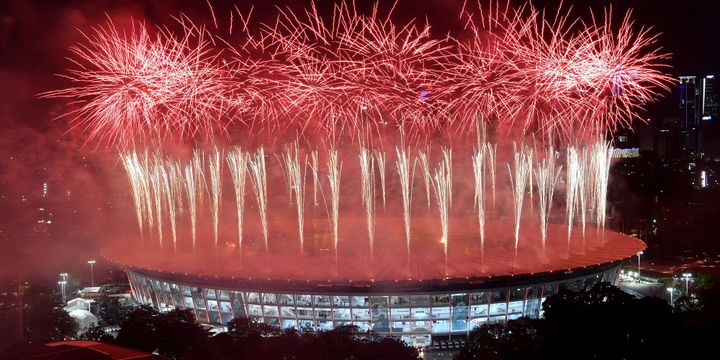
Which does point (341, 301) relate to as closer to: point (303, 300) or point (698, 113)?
point (303, 300)

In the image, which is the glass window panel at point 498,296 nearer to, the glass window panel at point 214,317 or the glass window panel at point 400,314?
the glass window panel at point 400,314

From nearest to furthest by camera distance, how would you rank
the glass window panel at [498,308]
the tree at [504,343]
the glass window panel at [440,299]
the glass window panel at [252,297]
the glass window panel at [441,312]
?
the tree at [504,343], the glass window panel at [440,299], the glass window panel at [441,312], the glass window panel at [498,308], the glass window panel at [252,297]

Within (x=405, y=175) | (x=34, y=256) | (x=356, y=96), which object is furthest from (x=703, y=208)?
(x=34, y=256)

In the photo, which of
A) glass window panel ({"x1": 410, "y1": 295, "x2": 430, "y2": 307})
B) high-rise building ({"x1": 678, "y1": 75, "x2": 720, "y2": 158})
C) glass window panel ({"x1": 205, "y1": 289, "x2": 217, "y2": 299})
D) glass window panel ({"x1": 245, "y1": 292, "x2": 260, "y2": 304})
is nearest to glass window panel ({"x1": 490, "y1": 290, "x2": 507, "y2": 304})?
glass window panel ({"x1": 410, "y1": 295, "x2": 430, "y2": 307})

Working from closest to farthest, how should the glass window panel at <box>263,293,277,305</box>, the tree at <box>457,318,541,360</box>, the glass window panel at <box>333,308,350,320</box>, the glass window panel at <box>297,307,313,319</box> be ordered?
1. the tree at <box>457,318,541,360</box>
2. the glass window panel at <box>333,308,350,320</box>
3. the glass window panel at <box>297,307,313,319</box>
4. the glass window panel at <box>263,293,277,305</box>

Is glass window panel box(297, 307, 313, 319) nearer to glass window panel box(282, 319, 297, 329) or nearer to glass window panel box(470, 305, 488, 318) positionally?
glass window panel box(282, 319, 297, 329)

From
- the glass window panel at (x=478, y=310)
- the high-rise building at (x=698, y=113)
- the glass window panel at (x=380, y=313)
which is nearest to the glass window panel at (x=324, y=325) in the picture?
the glass window panel at (x=380, y=313)

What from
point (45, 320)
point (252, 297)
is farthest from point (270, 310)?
point (45, 320)
